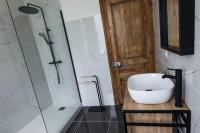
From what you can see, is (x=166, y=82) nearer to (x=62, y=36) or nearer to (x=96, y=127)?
(x=96, y=127)

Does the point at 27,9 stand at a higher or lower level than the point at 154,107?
higher

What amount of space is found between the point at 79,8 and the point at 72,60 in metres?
0.94

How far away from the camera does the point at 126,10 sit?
92.4 inches

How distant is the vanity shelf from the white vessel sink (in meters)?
0.06

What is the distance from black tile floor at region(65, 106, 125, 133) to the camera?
89.2 inches

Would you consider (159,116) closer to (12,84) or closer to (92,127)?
(92,127)

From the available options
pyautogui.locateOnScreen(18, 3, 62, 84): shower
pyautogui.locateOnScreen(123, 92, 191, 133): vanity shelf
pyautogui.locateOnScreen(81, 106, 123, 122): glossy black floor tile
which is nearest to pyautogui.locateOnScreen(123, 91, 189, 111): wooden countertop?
pyautogui.locateOnScreen(123, 92, 191, 133): vanity shelf

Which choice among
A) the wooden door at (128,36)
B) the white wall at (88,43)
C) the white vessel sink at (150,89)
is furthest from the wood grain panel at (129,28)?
the white vessel sink at (150,89)

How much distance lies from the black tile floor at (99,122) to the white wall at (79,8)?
5.73 feet

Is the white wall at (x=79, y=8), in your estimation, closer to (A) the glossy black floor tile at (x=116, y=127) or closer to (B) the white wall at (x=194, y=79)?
(B) the white wall at (x=194, y=79)

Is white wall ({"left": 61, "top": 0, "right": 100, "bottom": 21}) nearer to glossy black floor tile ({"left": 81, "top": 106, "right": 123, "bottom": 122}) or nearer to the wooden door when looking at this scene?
the wooden door

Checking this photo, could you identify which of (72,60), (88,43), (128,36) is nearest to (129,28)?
(128,36)

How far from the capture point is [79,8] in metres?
2.47

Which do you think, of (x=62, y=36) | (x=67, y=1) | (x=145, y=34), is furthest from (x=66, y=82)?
(x=145, y=34)
